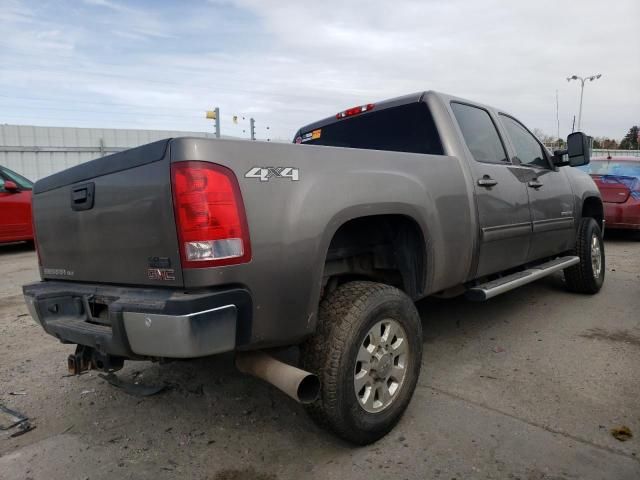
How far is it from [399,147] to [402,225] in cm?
98

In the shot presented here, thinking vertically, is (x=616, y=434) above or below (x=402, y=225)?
below

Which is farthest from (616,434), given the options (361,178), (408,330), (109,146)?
(109,146)

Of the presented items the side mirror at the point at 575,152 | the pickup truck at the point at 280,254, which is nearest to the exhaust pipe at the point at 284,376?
the pickup truck at the point at 280,254

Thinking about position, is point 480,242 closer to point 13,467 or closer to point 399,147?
point 399,147

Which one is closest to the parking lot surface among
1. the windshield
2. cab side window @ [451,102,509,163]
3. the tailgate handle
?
the tailgate handle

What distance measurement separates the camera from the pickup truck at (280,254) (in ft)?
6.50

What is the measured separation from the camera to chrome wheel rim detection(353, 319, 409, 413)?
245 cm

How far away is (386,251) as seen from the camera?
3.04 metres

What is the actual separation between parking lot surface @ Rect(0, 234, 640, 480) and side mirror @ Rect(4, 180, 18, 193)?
17.8 feet

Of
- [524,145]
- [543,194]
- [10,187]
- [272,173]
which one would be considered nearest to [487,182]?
[543,194]

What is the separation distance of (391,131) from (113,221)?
225 cm

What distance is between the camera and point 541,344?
3.86 m

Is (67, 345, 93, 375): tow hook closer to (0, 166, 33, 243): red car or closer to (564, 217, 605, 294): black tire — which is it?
(564, 217, 605, 294): black tire

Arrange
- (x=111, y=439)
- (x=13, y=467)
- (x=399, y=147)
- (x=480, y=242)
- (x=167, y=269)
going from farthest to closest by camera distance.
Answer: (x=399, y=147) < (x=480, y=242) < (x=111, y=439) < (x=13, y=467) < (x=167, y=269)
